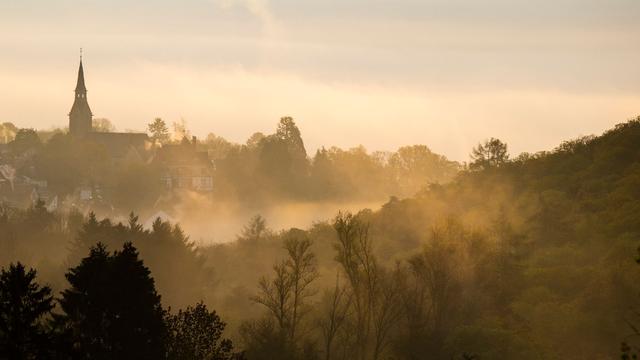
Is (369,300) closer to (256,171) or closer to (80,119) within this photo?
(256,171)

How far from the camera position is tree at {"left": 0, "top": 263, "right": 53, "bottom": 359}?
36.9m

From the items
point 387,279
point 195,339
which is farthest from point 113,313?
point 387,279

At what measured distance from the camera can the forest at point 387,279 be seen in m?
42.6

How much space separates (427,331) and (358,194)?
339ft

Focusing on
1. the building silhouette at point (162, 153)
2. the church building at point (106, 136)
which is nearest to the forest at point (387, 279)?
the building silhouette at point (162, 153)

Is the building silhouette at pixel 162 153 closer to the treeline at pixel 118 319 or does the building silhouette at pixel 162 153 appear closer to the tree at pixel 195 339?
the tree at pixel 195 339

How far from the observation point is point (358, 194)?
539ft

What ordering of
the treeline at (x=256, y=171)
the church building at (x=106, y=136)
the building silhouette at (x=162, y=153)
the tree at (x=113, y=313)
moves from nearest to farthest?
the tree at (x=113, y=313) → the treeline at (x=256, y=171) → the building silhouette at (x=162, y=153) → the church building at (x=106, y=136)

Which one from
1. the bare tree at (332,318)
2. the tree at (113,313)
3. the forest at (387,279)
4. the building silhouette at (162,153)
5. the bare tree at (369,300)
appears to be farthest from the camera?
the building silhouette at (162,153)

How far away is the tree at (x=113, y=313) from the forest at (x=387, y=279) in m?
0.05

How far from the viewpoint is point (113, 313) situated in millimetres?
42375

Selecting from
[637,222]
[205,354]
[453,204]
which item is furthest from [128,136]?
[205,354]

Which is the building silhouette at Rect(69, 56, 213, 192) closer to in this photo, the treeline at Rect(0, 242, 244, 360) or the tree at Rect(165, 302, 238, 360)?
the tree at Rect(165, 302, 238, 360)

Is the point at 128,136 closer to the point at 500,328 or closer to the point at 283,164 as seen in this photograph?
the point at 283,164
